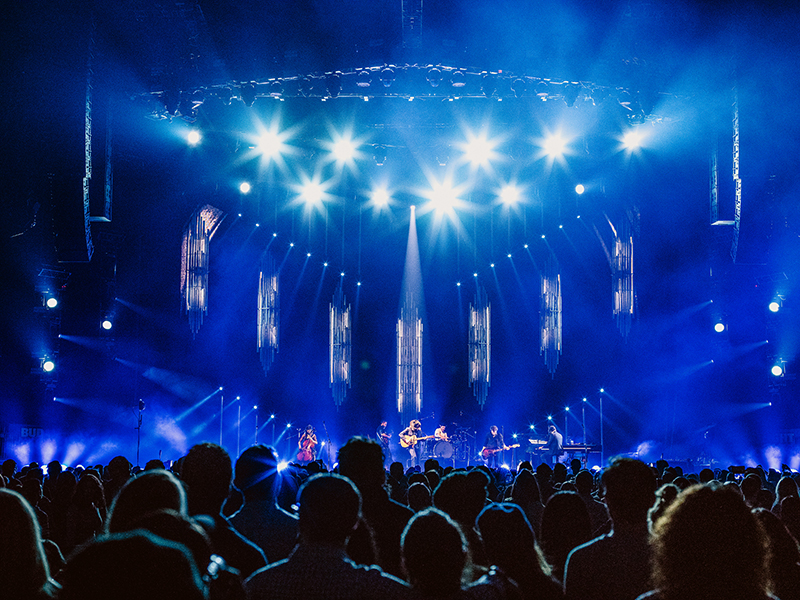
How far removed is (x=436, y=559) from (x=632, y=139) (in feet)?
52.4

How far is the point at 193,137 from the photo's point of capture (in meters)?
16.4

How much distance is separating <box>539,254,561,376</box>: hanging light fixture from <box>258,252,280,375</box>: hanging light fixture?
804cm

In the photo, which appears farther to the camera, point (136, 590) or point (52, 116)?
point (52, 116)

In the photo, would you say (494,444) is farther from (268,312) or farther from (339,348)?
(268,312)

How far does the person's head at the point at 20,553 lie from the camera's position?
73.4 inches

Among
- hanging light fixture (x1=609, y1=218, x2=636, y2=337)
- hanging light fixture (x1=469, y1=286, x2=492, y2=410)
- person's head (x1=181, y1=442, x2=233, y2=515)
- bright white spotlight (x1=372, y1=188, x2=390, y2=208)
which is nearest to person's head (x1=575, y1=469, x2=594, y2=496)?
person's head (x1=181, y1=442, x2=233, y2=515)

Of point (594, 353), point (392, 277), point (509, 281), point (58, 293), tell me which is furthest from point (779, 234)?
point (58, 293)

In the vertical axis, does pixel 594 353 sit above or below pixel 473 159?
below

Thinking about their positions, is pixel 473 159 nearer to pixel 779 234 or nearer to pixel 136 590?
pixel 779 234

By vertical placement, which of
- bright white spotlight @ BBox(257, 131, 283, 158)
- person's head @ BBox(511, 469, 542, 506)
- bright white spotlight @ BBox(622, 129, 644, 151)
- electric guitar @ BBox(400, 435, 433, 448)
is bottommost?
person's head @ BBox(511, 469, 542, 506)

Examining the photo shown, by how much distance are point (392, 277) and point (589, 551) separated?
19.7 m

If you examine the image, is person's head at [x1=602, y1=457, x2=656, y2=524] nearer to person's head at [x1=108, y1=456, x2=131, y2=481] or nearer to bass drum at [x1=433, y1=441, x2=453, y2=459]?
person's head at [x1=108, y1=456, x2=131, y2=481]

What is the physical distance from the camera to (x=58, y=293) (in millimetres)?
15008

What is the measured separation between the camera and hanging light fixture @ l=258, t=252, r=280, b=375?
20.9m
